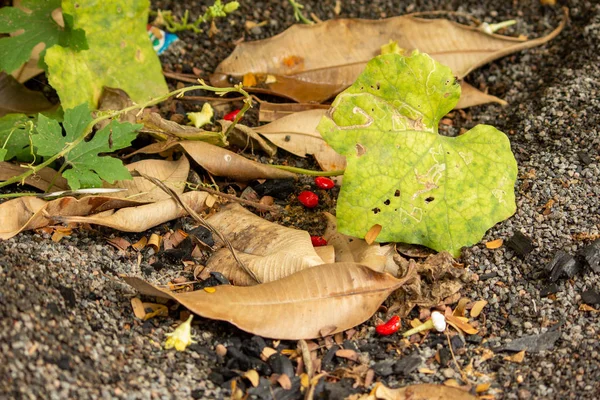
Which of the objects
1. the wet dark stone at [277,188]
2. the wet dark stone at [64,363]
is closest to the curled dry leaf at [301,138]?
the wet dark stone at [277,188]

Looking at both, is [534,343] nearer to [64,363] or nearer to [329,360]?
[329,360]

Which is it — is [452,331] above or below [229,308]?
below

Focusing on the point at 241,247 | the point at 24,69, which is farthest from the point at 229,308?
the point at 24,69

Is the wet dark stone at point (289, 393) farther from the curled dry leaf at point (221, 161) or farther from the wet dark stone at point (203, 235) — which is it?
the curled dry leaf at point (221, 161)

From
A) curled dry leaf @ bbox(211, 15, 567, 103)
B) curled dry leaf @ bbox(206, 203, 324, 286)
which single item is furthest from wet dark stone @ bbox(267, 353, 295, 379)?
curled dry leaf @ bbox(211, 15, 567, 103)

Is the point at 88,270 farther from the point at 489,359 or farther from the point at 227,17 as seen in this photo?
the point at 227,17

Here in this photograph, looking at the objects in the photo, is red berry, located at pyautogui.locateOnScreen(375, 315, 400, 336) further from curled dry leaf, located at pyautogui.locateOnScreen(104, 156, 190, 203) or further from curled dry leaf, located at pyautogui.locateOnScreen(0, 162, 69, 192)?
curled dry leaf, located at pyautogui.locateOnScreen(0, 162, 69, 192)
